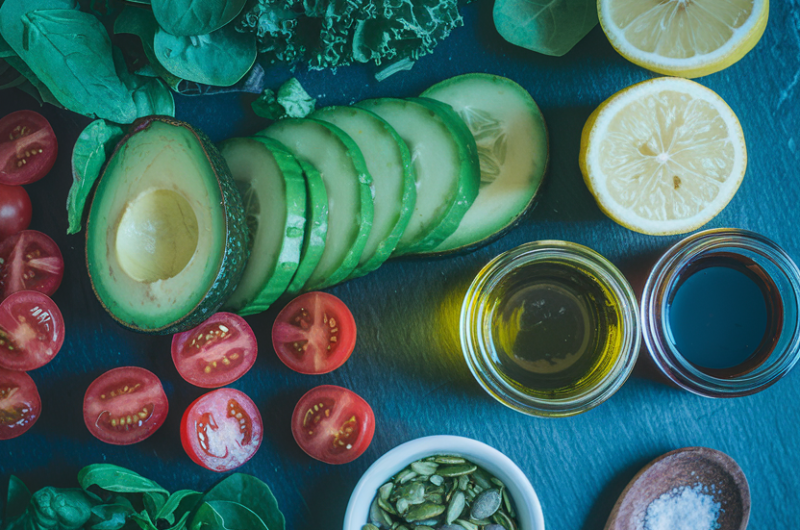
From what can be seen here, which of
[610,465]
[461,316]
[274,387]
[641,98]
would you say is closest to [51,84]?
[274,387]

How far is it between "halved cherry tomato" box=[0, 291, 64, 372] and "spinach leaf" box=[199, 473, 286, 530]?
1.77 feet

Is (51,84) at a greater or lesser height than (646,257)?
greater

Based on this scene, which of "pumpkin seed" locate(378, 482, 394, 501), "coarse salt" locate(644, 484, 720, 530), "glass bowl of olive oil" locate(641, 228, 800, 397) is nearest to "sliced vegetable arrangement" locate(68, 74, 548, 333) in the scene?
"glass bowl of olive oil" locate(641, 228, 800, 397)

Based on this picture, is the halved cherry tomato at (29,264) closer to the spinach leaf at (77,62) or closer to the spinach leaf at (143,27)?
the spinach leaf at (77,62)

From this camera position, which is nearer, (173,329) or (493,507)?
(173,329)

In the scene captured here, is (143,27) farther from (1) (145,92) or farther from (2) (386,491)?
(2) (386,491)

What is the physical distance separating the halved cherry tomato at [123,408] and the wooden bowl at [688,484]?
3.77 feet

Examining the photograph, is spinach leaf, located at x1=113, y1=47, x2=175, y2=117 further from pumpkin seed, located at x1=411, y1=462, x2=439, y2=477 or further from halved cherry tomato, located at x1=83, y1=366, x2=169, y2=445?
pumpkin seed, located at x1=411, y1=462, x2=439, y2=477

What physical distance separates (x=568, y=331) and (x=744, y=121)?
67 cm

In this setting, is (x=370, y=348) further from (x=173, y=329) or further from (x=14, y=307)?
(x=14, y=307)

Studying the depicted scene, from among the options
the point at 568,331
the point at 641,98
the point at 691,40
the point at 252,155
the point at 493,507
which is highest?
the point at 691,40

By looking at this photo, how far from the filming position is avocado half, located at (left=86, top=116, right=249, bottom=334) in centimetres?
106

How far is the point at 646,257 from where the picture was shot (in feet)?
4.35

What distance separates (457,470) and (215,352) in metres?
0.63
